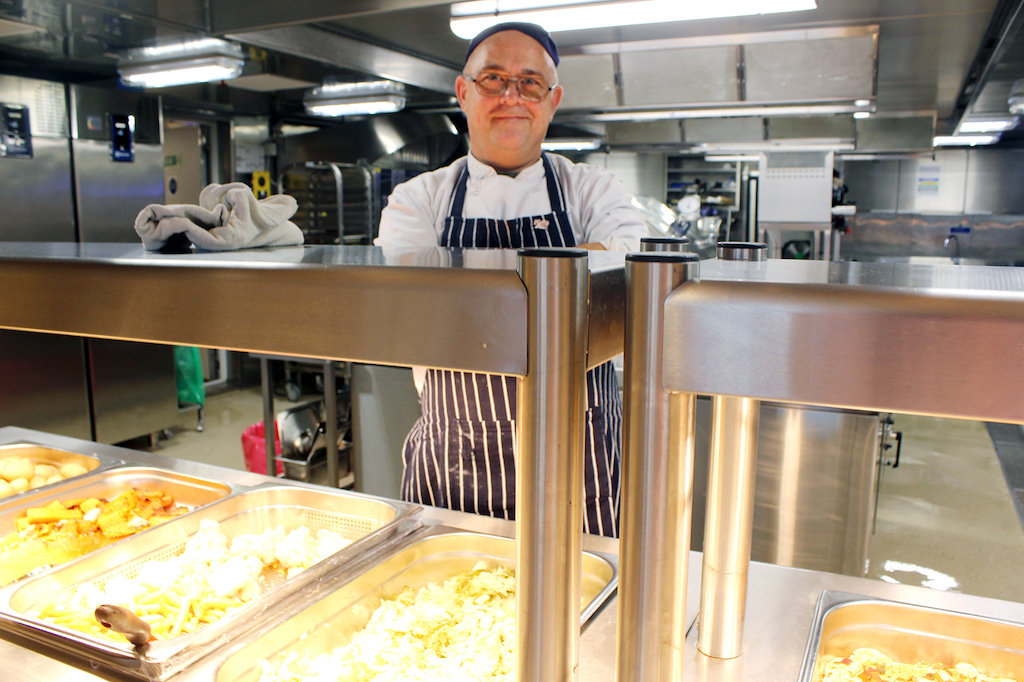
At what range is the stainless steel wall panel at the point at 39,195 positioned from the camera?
14.3 ft

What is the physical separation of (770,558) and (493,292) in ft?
8.47

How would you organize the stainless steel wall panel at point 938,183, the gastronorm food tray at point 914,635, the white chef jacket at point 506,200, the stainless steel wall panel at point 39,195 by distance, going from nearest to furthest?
the gastronorm food tray at point 914,635 → the white chef jacket at point 506,200 → the stainless steel wall panel at point 39,195 → the stainless steel wall panel at point 938,183

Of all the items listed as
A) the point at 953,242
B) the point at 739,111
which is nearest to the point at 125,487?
the point at 739,111

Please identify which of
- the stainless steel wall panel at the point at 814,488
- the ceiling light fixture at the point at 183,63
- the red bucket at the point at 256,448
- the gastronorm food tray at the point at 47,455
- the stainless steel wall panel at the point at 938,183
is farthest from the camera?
the stainless steel wall panel at the point at 938,183

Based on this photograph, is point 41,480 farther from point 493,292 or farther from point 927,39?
point 927,39

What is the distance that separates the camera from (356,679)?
36.8 inches

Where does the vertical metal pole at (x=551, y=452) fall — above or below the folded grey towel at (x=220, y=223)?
below

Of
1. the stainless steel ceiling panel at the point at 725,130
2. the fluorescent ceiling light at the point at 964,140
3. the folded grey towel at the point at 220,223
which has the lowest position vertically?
the folded grey towel at the point at 220,223

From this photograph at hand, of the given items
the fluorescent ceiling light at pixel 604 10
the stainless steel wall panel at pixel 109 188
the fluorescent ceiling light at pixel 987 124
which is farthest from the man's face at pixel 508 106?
the fluorescent ceiling light at pixel 987 124

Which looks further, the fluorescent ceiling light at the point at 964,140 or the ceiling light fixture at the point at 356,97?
the fluorescent ceiling light at the point at 964,140

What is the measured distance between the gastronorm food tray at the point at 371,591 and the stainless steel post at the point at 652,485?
16.1 inches

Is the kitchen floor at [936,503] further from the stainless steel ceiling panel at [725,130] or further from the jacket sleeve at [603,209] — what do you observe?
the stainless steel ceiling panel at [725,130]

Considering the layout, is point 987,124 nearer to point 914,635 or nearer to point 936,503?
point 936,503

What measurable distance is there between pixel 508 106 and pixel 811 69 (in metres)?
2.26
